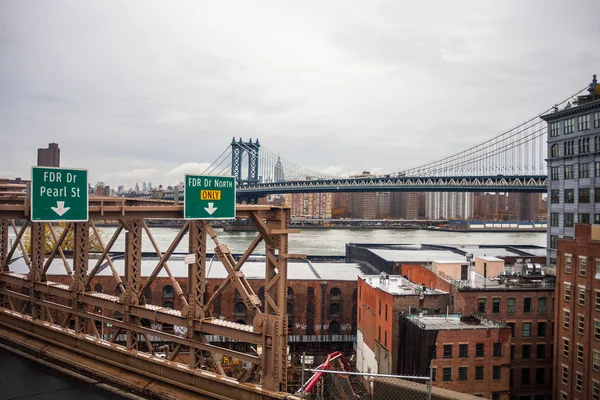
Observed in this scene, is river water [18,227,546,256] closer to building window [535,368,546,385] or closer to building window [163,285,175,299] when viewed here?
building window [163,285,175,299]

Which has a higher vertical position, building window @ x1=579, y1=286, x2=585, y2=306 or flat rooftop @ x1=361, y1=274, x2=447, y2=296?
building window @ x1=579, y1=286, x2=585, y2=306

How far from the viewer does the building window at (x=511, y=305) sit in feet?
78.8

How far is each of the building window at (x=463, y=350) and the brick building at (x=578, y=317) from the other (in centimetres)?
491

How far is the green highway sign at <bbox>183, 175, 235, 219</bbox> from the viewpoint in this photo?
8039mm

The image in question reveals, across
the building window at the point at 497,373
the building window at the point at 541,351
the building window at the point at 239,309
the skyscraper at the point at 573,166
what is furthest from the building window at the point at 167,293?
the skyscraper at the point at 573,166

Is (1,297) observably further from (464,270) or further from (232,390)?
(464,270)

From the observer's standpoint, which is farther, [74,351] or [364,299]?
[364,299]

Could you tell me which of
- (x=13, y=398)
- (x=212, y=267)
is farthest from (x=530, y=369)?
(x=13, y=398)

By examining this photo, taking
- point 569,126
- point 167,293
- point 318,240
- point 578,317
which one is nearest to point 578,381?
point 578,317

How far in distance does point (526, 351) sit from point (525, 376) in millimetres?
1206

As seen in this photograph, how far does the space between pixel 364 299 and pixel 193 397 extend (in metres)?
19.8

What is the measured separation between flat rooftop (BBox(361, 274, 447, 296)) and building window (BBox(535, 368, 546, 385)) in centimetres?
593

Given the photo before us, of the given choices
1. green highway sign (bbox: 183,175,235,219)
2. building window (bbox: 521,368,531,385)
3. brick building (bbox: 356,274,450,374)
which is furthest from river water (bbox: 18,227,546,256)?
green highway sign (bbox: 183,175,235,219)

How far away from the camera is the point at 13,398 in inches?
268
